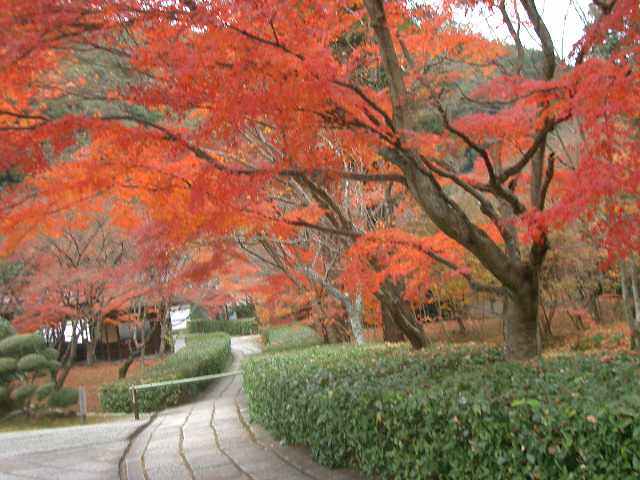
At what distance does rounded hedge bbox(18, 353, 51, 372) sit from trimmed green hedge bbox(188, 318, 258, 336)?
25.0 metres

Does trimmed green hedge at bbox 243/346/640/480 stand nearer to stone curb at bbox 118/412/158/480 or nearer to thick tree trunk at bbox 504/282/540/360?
thick tree trunk at bbox 504/282/540/360

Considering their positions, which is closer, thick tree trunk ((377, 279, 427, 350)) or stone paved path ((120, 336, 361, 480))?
stone paved path ((120, 336, 361, 480))

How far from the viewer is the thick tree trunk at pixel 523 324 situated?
605 centimetres

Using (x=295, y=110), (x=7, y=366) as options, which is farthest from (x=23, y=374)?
(x=295, y=110)

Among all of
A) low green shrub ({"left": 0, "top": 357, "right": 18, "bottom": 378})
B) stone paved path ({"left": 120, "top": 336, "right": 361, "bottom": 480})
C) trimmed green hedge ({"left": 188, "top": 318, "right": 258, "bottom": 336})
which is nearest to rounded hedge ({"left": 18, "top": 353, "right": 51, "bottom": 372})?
low green shrub ({"left": 0, "top": 357, "right": 18, "bottom": 378})

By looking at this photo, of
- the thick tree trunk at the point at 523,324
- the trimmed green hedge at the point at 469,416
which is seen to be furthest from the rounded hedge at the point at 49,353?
the thick tree trunk at the point at 523,324

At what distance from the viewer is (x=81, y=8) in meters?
4.73

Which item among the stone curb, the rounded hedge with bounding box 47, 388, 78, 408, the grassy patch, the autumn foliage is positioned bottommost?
the grassy patch

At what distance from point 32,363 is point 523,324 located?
13.1 m

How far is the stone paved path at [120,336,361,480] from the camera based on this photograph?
19.7 ft

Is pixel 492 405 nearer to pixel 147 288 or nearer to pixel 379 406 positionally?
pixel 379 406

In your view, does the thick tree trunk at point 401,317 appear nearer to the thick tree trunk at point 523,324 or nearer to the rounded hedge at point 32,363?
the thick tree trunk at point 523,324

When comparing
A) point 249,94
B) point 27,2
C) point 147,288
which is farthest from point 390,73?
point 147,288

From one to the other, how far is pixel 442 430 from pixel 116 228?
15.0 meters
